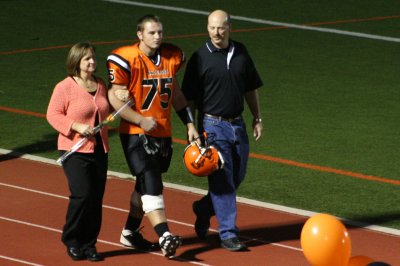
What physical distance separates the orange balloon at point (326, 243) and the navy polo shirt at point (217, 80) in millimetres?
2112

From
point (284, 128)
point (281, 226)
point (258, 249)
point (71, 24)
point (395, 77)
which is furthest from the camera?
point (71, 24)

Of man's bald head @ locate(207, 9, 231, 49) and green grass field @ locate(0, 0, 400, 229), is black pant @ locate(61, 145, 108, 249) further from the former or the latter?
green grass field @ locate(0, 0, 400, 229)

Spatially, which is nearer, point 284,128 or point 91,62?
point 91,62

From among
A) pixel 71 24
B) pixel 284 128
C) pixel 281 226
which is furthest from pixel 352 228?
pixel 71 24

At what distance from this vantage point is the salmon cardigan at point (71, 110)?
10828 mm

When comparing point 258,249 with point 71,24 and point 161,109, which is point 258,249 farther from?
point 71,24

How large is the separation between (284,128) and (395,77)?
4.35m

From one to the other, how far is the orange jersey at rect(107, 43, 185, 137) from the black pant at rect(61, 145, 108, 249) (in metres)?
0.47

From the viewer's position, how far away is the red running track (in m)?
11.2

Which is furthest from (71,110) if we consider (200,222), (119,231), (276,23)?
(276,23)

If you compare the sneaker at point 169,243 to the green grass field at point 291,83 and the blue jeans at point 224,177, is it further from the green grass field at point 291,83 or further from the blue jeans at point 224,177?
the green grass field at point 291,83

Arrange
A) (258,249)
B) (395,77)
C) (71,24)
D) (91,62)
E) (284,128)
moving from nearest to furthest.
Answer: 1. (91,62)
2. (258,249)
3. (284,128)
4. (395,77)
5. (71,24)

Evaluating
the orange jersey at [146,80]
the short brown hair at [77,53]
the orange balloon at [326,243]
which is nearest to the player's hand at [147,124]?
the orange jersey at [146,80]

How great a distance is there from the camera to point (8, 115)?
58.1 feet
